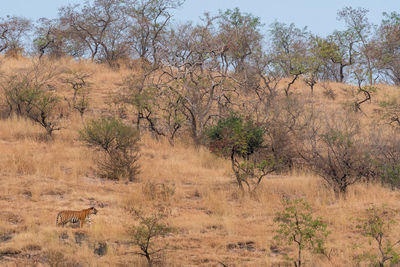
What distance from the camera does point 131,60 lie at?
27.9 metres

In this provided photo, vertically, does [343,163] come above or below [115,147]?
below

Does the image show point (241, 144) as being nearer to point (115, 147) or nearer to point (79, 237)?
point (115, 147)

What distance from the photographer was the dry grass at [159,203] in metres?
7.63

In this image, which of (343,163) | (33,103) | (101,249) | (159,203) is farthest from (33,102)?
(101,249)

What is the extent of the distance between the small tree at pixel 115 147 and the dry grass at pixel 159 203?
34 centimetres

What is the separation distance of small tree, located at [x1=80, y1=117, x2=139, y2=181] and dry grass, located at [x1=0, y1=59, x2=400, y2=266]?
34cm

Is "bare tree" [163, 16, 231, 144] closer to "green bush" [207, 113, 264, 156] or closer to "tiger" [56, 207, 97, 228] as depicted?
"green bush" [207, 113, 264, 156]

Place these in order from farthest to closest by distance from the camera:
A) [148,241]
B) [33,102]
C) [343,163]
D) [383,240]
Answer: [33,102] → [343,163] → [383,240] → [148,241]

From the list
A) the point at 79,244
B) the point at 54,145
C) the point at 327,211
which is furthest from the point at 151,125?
the point at 79,244

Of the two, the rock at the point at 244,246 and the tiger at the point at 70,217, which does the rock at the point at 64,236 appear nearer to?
the tiger at the point at 70,217

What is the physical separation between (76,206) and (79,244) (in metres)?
2.16

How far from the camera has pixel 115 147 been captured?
13.9 meters

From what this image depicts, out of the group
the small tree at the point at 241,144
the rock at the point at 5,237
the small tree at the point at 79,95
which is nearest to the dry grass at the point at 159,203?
the rock at the point at 5,237

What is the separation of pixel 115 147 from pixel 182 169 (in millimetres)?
1831
